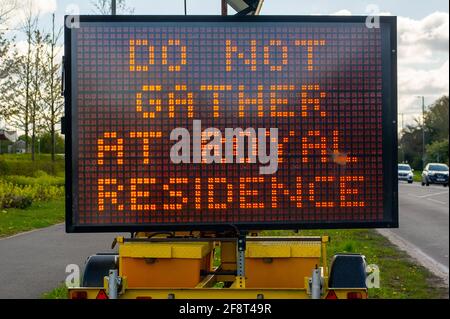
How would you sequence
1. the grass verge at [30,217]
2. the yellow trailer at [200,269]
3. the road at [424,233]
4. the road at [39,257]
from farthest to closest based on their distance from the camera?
the grass verge at [30,217], the road at [424,233], the road at [39,257], the yellow trailer at [200,269]

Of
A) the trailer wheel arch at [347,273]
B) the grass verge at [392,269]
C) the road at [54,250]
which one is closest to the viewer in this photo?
the trailer wheel arch at [347,273]

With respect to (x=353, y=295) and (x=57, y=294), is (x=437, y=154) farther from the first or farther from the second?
(x=353, y=295)

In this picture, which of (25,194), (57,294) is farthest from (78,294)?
(25,194)

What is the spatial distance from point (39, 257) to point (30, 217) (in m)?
10.0

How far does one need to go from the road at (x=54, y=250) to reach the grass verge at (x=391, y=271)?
1.40 feet

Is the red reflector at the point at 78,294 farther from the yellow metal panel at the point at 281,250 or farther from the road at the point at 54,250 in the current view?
the road at the point at 54,250

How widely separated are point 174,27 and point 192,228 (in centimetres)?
128

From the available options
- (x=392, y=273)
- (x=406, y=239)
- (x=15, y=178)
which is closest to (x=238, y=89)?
(x=392, y=273)

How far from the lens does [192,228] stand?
4.94 m

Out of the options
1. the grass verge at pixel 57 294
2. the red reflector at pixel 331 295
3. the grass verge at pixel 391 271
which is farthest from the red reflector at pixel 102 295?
the grass verge at pixel 391 271

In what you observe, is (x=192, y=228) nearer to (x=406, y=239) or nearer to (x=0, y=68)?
(x=406, y=239)

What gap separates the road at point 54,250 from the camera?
10.7m

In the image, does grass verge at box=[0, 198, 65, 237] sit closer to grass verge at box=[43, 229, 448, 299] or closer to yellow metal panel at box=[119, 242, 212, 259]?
grass verge at box=[43, 229, 448, 299]

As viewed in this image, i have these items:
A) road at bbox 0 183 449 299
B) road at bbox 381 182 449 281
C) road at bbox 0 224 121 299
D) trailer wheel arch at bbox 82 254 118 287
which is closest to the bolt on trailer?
trailer wheel arch at bbox 82 254 118 287
